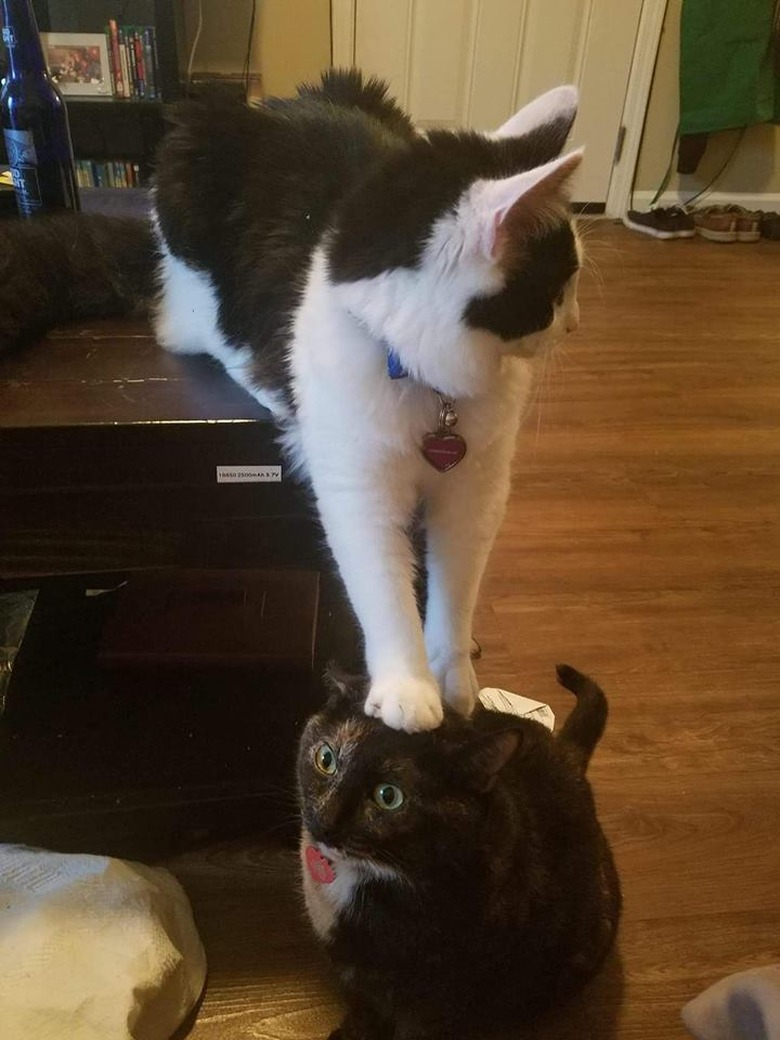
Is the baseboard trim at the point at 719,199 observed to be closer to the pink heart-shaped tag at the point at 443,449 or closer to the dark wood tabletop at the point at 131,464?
the dark wood tabletop at the point at 131,464

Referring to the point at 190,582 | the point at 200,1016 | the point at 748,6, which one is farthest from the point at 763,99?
the point at 200,1016

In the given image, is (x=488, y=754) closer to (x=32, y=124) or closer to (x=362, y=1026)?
(x=362, y=1026)

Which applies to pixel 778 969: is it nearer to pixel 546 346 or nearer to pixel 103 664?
pixel 546 346

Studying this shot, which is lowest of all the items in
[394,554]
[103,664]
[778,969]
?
[103,664]

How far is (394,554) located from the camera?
2.95 ft

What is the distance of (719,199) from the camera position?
12.4ft

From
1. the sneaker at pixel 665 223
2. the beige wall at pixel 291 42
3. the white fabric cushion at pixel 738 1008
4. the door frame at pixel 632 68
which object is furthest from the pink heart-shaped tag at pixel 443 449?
the sneaker at pixel 665 223

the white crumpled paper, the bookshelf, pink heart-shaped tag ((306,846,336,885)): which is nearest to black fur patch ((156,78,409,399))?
pink heart-shaped tag ((306,846,336,885))

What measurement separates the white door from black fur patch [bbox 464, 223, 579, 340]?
8.80 ft

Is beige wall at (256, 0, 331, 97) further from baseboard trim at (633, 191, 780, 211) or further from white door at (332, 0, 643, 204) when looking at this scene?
baseboard trim at (633, 191, 780, 211)

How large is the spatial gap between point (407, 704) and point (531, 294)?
39 centimetres

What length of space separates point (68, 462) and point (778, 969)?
2.78 ft

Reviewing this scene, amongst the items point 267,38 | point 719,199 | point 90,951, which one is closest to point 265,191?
point 90,951

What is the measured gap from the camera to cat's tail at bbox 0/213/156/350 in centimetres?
105
